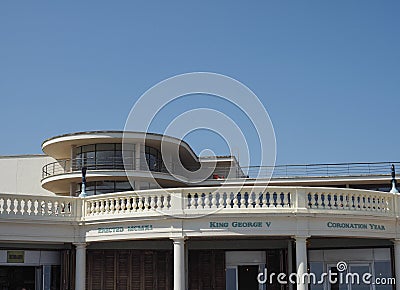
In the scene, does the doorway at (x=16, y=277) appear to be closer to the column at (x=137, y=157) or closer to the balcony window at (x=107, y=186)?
the balcony window at (x=107, y=186)

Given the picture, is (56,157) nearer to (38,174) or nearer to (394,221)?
(38,174)

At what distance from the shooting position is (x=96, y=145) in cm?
4069

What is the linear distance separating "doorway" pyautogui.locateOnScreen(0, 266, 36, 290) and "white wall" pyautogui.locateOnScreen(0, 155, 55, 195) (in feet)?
45.8

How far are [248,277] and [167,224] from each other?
893 cm

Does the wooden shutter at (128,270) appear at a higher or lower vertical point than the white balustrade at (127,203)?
lower

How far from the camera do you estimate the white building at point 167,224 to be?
2312 centimetres

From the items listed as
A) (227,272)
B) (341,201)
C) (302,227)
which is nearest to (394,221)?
(341,201)

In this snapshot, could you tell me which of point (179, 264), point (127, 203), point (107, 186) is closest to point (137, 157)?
point (107, 186)

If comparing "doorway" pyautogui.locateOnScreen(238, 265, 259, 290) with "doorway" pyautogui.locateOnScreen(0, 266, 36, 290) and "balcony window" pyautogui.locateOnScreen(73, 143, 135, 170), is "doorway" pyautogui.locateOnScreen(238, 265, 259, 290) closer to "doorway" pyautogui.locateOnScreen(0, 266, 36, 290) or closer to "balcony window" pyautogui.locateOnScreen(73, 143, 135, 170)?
"doorway" pyautogui.locateOnScreen(0, 266, 36, 290)

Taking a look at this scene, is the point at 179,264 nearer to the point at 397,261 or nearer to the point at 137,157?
the point at 397,261

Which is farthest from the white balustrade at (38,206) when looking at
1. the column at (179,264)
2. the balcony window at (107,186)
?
the balcony window at (107,186)

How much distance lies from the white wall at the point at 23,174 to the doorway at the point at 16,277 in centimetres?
1396

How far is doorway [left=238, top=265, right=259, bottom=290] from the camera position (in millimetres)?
30594

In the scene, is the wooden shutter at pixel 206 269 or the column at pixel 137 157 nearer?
the wooden shutter at pixel 206 269
